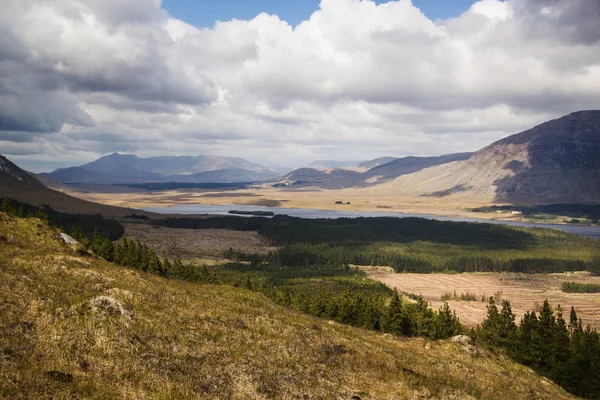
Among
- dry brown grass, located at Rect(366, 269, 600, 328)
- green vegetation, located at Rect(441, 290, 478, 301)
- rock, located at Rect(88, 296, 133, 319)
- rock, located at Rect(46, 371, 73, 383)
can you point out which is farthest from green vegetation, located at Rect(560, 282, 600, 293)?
rock, located at Rect(46, 371, 73, 383)

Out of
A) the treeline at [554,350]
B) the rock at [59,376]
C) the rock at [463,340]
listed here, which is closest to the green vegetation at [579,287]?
the treeline at [554,350]

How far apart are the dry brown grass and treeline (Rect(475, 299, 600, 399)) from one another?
3552cm

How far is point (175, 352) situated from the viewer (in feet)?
89.1

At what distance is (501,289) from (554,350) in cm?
9763

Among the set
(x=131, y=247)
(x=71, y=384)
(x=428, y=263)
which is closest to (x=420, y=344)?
(x=71, y=384)

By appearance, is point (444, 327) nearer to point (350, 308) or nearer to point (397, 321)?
point (397, 321)

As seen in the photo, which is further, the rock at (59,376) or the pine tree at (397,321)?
the pine tree at (397,321)

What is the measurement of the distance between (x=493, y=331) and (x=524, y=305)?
66023 millimetres

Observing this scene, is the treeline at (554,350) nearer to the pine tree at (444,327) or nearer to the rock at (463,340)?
the pine tree at (444,327)

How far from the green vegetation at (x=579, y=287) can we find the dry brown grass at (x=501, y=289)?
302 cm

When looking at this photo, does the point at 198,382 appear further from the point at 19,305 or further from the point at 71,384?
the point at 19,305

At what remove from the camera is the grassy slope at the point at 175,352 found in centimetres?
2133

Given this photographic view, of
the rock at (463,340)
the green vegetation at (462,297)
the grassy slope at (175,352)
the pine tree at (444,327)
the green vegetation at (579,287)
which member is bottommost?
the green vegetation at (462,297)

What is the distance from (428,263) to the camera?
200 meters
